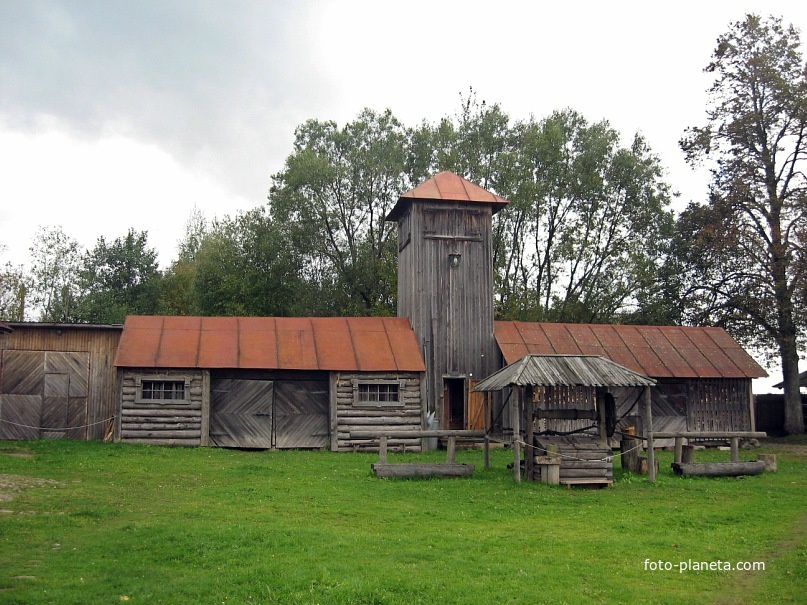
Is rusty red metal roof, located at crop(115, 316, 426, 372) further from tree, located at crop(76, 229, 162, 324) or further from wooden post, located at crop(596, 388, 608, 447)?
tree, located at crop(76, 229, 162, 324)

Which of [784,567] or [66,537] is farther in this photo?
[66,537]

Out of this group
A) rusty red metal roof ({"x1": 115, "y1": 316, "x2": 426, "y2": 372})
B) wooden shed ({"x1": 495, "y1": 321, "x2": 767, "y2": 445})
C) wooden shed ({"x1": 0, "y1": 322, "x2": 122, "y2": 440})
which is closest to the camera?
rusty red metal roof ({"x1": 115, "y1": 316, "x2": 426, "y2": 372})

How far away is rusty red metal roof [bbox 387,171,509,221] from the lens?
28.5 metres

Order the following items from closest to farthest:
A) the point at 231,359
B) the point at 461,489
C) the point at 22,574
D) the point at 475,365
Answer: the point at 22,574 → the point at 461,489 → the point at 231,359 → the point at 475,365

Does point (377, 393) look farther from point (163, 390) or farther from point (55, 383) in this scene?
point (55, 383)

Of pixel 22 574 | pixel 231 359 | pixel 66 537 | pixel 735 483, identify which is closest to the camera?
pixel 22 574

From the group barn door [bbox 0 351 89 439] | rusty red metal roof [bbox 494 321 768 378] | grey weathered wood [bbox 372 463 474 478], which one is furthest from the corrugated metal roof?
barn door [bbox 0 351 89 439]

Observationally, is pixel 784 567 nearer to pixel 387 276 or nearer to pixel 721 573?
pixel 721 573

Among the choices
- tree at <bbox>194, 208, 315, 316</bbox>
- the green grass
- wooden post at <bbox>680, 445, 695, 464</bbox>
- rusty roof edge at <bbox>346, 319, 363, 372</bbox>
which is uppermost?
tree at <bbox>194, 208, 315, 316</bbox>

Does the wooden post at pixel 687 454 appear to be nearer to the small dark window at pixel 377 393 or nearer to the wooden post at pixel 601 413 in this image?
the wooden post at pixel 601 413

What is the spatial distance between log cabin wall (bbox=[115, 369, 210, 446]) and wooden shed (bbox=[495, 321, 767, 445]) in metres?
10.2

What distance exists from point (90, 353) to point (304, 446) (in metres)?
7.62

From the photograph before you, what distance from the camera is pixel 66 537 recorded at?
458 inches

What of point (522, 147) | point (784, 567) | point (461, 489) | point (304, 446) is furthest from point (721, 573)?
point (522, 147)
